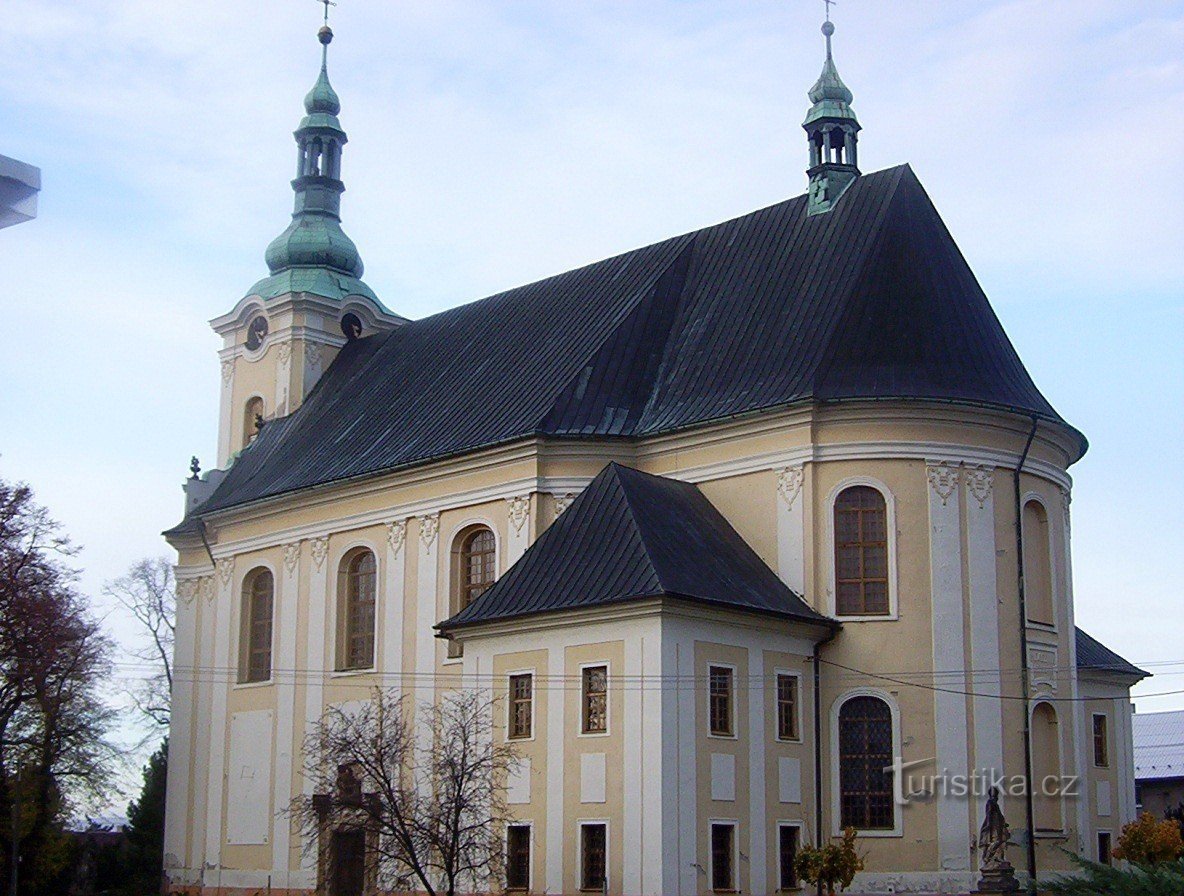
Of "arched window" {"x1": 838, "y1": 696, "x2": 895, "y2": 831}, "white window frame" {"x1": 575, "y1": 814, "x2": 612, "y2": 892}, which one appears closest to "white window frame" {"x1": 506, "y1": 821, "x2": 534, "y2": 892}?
"white window frame" {"x1": 575, "y1": 814, "x2": 612, "y2": 892}

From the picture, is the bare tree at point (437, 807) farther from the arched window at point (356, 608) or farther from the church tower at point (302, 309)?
the church tower at point (302, 309)

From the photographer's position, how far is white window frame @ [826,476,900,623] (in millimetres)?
30688

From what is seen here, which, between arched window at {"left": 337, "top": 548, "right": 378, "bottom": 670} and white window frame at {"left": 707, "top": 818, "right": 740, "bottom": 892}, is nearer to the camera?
white window frame at {"left": 707, "top": 818, "right": 740, "bottom": 892}

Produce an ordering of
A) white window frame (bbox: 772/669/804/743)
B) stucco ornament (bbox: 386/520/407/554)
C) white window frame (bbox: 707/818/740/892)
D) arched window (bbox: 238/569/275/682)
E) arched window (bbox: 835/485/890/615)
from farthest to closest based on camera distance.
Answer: arched window (bbox: 238/569/275/682) < stucco ornament (bbox: 386/520/407/554) < arched window (bbox: 835/485/890/615) < white window frame (bbox: 772/669/804/743) < white window frame (bbox: 707/818/740/892)

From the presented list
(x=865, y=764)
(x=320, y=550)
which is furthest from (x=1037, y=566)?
(x=320, y=550)

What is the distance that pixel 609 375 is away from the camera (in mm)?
35844

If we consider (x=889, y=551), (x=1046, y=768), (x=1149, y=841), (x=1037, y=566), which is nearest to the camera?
(x=889, y=551)

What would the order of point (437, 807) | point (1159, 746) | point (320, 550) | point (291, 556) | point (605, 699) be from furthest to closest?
point (1159, 746) < point (291, 556) < point (320, 550) < point (437, 807) < point (605, 699)

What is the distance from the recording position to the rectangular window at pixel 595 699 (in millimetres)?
28188

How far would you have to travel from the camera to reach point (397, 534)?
1489 inches

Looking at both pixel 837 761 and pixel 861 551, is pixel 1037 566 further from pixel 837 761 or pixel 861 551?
pixel 837 761

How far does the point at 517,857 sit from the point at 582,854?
5.86 ft

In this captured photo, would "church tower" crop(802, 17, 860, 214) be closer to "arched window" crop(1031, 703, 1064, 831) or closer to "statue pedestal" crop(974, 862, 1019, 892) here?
"arched window" crop(1031, 703, 1064, 831)

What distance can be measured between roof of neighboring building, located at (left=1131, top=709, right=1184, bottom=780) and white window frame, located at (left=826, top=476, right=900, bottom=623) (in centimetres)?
3268
